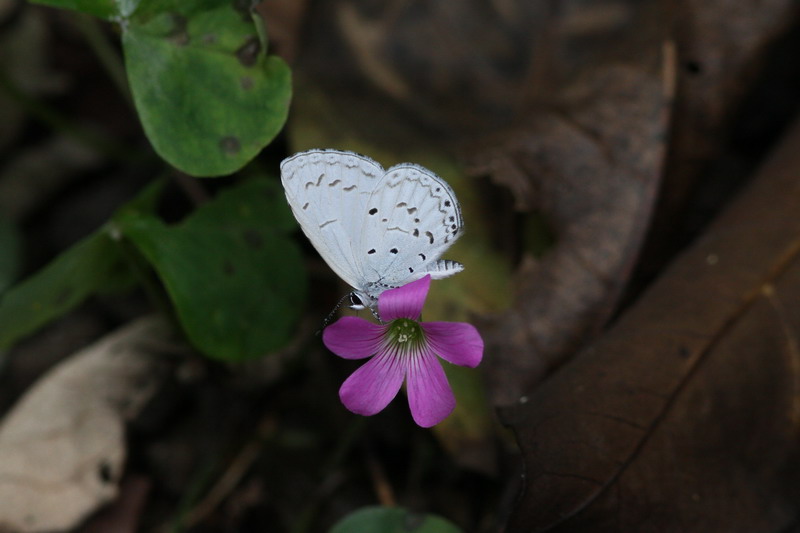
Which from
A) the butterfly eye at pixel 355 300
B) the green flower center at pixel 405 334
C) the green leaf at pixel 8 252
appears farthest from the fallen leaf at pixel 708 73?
the green leaf at pixel 8 252

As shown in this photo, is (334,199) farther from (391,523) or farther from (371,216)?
(391,523)

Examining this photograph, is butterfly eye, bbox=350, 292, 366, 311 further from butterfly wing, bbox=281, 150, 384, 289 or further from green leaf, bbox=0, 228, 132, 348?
green leaf, bbox=0, 228, 132, 348

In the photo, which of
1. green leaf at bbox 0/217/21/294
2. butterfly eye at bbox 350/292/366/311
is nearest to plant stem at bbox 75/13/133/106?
green leaf at bbox 0/217/21/294

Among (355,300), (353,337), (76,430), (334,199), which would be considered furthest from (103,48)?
(353,337)

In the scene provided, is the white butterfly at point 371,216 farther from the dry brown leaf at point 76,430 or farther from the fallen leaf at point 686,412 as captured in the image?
the dry brown leaf at point 76,430

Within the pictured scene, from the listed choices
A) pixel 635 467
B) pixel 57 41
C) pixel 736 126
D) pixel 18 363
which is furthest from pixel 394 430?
pixel 57 41

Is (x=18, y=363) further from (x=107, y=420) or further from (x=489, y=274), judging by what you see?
(x=489, y=274)

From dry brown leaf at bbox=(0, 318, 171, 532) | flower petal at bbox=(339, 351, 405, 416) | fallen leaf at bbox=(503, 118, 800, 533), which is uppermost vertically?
flower petal at bbox=(339, 351, 405, 416)
